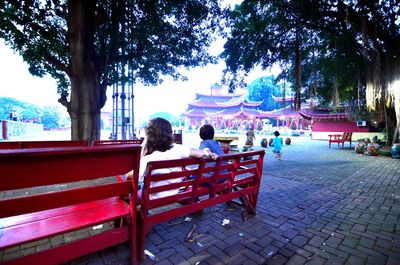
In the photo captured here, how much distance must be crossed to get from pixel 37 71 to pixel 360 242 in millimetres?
9493

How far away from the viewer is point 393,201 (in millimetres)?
3863

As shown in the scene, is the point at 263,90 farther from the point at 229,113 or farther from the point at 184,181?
the point at 184,181

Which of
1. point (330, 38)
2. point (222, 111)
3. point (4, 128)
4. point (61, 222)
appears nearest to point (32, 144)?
point (61, 222)

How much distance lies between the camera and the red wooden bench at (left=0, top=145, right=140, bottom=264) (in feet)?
4.27

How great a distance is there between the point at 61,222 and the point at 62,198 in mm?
302

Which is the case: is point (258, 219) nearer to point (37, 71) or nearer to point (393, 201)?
point (393, 201)

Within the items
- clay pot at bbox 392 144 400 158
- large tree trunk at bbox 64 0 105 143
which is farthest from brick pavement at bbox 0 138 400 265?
clay pot at bbox 392 144 400 158

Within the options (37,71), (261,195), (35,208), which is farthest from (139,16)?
(35,208)

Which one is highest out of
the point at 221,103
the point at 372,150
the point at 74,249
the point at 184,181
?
the point at 221,103

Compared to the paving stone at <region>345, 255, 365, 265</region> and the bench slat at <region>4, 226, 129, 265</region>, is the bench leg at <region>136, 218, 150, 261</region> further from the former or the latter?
the paving stone at <region>345, 255, 365, 265</region>

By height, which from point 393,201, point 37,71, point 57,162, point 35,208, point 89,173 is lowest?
point 393,201

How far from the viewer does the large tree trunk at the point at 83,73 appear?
223 inches

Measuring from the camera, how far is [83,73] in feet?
19.8

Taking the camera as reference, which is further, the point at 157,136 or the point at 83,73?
the point at 83,73
